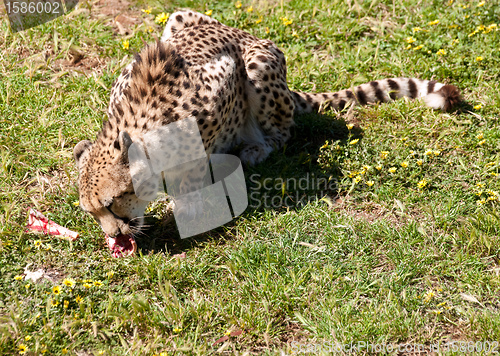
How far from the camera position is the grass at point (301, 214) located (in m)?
3.54

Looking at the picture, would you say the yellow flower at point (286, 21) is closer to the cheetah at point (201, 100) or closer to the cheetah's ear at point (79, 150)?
the cheetah at point (201, 100)

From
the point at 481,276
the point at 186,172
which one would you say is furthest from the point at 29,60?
the point at 481,276

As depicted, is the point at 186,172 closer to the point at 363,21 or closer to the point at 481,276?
the point at 481,276

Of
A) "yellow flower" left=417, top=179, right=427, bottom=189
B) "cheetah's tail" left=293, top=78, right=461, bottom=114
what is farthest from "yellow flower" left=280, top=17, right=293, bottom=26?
"yellow flower" left=417, top=179, right=427, bottom=189

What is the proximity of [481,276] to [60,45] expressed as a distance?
4838 millimetres

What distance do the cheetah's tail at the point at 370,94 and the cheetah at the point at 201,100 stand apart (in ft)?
0.03

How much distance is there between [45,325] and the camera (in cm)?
345

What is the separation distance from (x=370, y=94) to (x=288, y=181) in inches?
56.2

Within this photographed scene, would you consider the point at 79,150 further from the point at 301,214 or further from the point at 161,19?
the point at 161,19

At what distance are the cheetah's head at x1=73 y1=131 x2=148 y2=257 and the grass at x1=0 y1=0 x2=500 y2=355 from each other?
23 cm

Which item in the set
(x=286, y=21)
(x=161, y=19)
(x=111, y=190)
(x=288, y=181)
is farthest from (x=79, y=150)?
(x=286, y=21)

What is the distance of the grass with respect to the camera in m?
3.54

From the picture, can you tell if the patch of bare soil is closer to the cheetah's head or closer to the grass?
the grass

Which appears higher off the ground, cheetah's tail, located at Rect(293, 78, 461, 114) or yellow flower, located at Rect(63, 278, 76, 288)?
cheetah's tail, located at Rect(293, 78, 461, 114)
